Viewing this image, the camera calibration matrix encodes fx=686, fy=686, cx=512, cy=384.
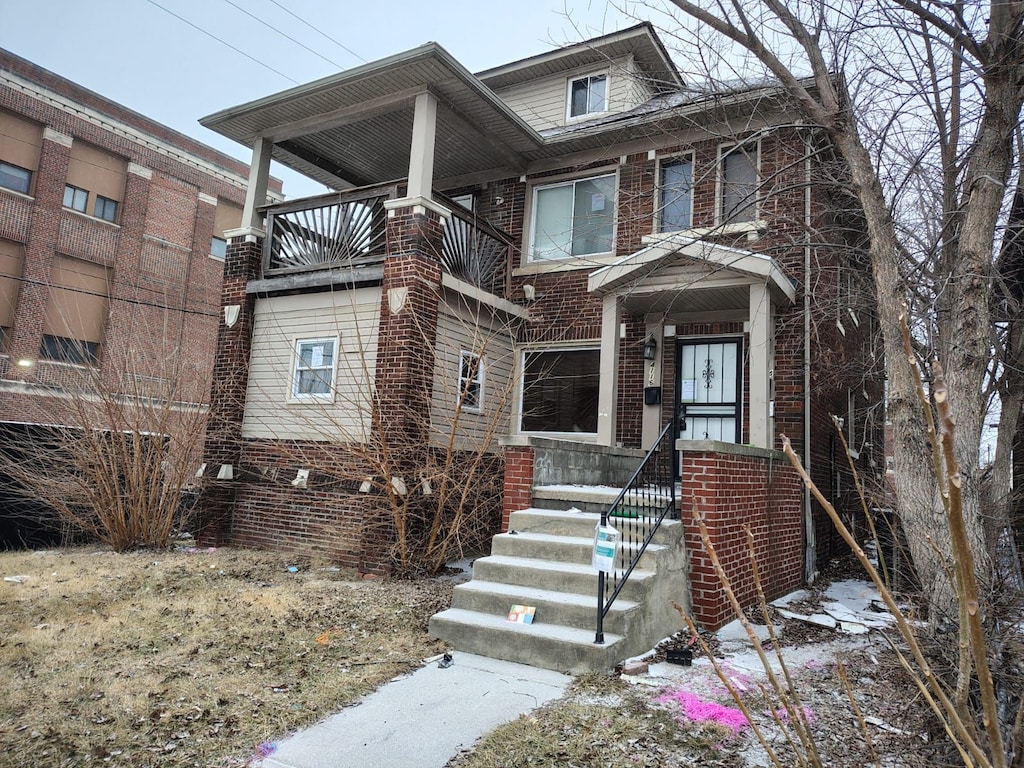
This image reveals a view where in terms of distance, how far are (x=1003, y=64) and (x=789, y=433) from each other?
4991mm

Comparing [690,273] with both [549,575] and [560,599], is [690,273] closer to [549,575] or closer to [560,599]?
[549,575]

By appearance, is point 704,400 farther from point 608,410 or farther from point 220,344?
point 220,344

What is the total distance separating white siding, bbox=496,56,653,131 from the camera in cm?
1269

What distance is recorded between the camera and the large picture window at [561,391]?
11164 millimetres

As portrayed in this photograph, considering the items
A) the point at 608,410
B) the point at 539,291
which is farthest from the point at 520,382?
the point at 608,410

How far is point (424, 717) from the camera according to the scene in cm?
430

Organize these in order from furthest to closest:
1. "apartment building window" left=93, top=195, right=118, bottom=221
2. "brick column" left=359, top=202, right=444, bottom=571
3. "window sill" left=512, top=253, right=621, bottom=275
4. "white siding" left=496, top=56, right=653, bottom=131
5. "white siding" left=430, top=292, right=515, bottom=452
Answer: "apartment building window" left=93, top=195, right=118, bottom=221 < "white siding" left=496, top=56, right=653, bottom=131 < "window sill" left=512, top=253, right=621, bottom=275 < "white siding" left=430, top=292, right=515, bottom=452 < "brick column" left=359, top=202, right=444, bottom=571

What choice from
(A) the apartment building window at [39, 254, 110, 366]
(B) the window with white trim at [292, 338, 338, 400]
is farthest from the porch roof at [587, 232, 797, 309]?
(A) the apartment building window at [39, 254, 110, 366]

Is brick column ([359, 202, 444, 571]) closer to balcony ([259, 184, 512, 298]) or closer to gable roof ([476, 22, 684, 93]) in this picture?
balcony ([259, 184, 512, 298])

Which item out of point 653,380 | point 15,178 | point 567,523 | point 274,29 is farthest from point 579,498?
point 15,178

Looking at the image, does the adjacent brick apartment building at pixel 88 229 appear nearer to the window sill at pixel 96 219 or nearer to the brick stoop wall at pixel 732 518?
the window sill at pixel 96 219

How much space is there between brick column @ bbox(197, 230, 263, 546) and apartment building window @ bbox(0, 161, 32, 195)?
14095 millimetres

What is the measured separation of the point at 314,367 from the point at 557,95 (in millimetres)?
7186

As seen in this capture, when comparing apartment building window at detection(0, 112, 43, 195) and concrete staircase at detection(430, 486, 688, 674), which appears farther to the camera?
apartment building window at detection(0, 112, 43, 195)
